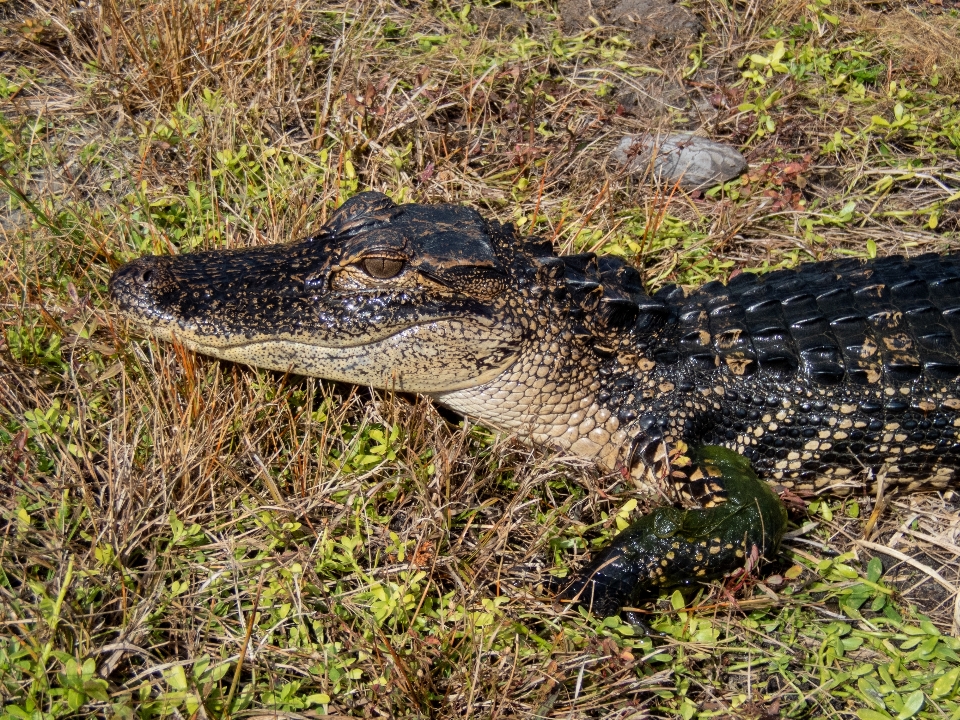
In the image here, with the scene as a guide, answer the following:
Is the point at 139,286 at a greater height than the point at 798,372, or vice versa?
the point at 139,286

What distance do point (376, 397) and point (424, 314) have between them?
0.46 meters

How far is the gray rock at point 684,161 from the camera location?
4.62 meters

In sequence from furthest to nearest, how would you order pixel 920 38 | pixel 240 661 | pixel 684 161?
pixel 920 38
pixel 684 161
pixel 240 661

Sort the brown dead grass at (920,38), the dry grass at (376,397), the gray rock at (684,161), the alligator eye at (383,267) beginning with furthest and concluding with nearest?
the brown dead grass at (920,38), the gray rock at (684,161), the alligator eye at (383,267), the dry grass at (376,397)

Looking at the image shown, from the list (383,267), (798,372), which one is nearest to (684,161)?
(798,372)

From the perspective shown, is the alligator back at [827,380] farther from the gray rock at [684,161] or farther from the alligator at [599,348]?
the gray rock at [684,161]

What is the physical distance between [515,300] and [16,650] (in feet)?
6.84

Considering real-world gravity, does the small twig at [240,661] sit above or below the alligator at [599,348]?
below

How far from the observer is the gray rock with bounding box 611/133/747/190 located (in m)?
4.62

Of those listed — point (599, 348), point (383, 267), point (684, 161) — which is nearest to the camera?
point (383, 267)

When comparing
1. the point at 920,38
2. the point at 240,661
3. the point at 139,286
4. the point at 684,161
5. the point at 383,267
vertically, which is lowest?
the point at 240,661

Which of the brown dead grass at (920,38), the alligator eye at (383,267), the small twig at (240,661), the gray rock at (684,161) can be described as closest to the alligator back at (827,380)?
the alligator eye at (383,267)

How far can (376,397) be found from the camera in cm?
331

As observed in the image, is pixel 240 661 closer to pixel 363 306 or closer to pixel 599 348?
pixel 363 306
